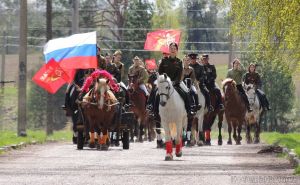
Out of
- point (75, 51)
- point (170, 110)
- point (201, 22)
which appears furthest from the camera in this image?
point (201, 22)

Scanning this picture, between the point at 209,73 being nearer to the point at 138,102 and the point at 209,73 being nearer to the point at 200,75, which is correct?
the point at 200,75

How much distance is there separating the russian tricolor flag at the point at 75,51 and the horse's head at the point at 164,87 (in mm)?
6522

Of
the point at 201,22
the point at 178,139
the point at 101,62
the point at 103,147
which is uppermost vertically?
the point at 201,22

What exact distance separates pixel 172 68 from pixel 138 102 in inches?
522

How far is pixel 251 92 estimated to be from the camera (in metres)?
43.2

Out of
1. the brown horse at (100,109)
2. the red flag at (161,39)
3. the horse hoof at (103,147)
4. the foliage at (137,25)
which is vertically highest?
the foliage at (137,25)

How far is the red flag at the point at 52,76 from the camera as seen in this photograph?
1628 inches

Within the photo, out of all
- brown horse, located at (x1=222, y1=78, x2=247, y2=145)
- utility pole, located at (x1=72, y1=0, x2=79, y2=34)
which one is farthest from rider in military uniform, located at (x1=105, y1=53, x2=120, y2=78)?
utility pole, located at (x1=72, y1=0, x2=79, y2=34)

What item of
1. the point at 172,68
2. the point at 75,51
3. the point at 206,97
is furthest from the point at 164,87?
the point at 206,97

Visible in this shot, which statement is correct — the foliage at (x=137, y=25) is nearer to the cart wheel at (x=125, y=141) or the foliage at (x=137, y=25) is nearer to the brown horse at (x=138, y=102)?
the brown horse at (x=138, y=102)

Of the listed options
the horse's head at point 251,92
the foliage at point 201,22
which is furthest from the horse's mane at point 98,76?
the foliage at point 201,22

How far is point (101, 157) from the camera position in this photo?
95.0 feet

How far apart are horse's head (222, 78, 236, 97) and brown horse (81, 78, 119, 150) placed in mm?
7708

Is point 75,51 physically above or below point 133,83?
above
